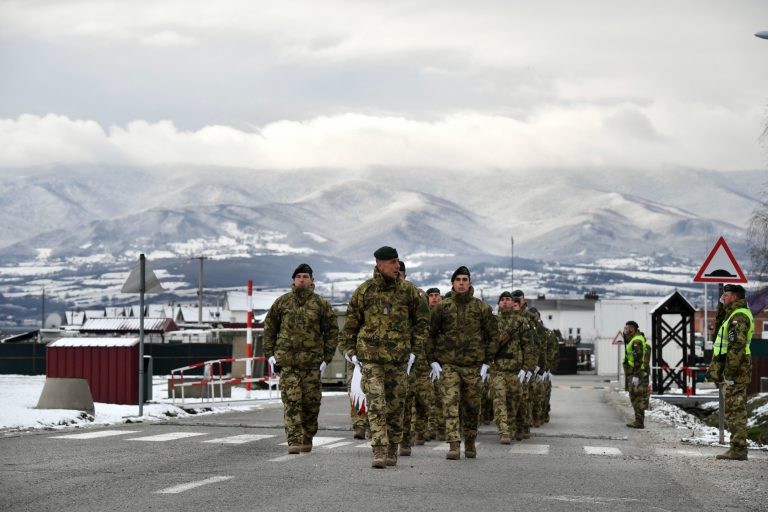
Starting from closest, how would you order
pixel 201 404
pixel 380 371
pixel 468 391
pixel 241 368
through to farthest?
pixel 380 371, pixel 468 391, pixel 201 404, pixel 241 368

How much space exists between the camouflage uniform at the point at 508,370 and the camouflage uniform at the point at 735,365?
138 inches

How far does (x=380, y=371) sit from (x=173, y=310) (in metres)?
186

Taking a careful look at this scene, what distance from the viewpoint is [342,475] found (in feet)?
42.9

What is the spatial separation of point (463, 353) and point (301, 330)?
1.84 meters

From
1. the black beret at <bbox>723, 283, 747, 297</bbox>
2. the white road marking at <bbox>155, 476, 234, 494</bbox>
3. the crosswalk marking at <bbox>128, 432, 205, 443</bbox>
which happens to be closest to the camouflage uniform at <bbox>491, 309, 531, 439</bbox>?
the black beret at <bbox>723, 283, 747, 297</bbox>

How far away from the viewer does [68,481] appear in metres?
12.3

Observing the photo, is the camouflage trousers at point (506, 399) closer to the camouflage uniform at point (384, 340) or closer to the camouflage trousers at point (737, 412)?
the camouflage trousers at point (737, 412)

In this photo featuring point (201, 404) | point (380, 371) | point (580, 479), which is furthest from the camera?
point (201, 404)

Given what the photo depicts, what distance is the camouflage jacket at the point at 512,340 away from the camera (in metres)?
20.4

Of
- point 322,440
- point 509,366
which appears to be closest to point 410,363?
point 322,440

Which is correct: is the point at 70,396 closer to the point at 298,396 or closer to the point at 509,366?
the point at 509,366

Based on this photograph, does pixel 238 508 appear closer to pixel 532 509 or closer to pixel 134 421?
pixel 532 509

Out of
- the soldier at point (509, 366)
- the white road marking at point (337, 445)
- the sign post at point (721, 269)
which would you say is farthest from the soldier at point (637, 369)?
the white road marking at point (337, 445)

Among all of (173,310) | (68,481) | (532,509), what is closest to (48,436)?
(68,481)
